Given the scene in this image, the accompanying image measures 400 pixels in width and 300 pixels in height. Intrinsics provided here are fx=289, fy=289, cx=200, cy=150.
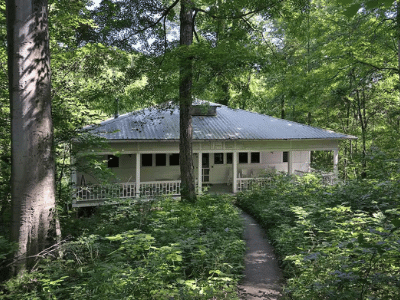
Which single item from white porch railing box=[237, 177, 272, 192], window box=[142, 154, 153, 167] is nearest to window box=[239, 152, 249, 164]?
white porch railing box=[237, 177, 272, 192]

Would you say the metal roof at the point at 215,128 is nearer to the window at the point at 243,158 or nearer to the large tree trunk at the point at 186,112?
the window at the point at 243,158

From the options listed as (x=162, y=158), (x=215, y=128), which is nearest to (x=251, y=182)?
(x=215, y=128)

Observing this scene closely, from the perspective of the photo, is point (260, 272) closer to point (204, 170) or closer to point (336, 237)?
point (336, 237)

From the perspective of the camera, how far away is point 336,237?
19.5ft

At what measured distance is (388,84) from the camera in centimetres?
1936

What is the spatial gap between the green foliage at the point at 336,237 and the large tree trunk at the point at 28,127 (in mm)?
4024

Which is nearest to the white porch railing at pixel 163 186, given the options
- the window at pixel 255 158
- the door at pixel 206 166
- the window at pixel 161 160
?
the window at pixel 161 160

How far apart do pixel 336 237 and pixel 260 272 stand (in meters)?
1.86

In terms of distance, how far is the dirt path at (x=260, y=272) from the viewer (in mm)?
5586

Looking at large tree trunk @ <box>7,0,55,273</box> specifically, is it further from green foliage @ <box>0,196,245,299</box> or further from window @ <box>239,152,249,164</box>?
window @ <box>239,152,249,164</box>

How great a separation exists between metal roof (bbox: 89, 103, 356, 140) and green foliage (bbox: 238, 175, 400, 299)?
3.55 meters

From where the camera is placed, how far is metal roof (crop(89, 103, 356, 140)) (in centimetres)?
1497

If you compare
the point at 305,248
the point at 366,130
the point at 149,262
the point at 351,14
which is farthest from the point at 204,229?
the point at 366,130

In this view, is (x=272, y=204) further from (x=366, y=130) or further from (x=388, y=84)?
(x=366, y=130)
